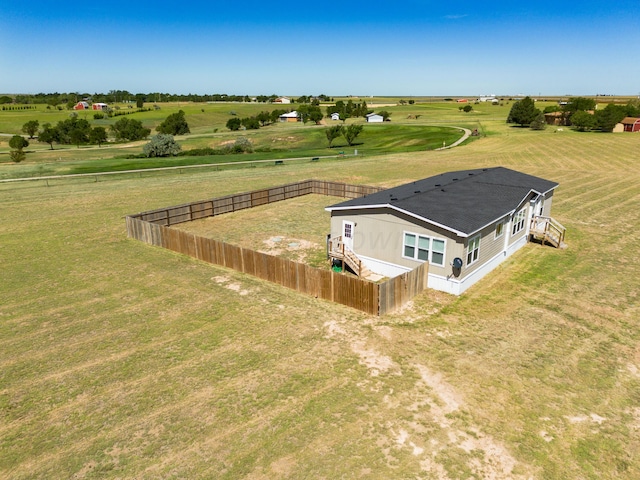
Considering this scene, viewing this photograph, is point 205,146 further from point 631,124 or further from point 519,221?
point 631,124

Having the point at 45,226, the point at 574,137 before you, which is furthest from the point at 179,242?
the point at 574,137

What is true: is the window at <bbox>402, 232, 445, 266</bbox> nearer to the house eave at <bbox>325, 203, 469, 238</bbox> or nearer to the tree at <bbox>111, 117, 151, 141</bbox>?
the house eave at <bbox>325, 203, 469, 238</bbox>

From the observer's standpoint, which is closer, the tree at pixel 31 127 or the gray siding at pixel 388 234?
the gray siding at pixel 388 234

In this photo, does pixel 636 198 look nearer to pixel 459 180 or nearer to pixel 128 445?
pixel 459 180

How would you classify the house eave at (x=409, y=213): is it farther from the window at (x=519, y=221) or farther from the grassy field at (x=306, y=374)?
the window at (x=519, y=221)

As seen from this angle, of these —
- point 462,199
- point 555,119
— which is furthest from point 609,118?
point 462,199

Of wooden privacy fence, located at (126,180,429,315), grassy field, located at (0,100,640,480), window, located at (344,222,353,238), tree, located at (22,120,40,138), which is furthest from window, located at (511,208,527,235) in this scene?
tree, located at (22,120,40,138)

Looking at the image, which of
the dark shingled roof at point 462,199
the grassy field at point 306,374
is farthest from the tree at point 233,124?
the grassy field at point 306,374
